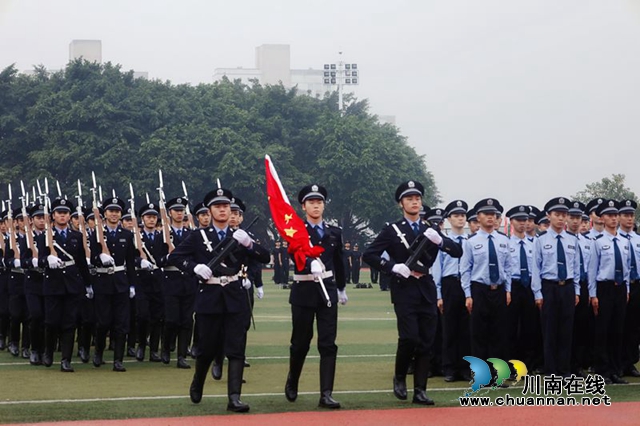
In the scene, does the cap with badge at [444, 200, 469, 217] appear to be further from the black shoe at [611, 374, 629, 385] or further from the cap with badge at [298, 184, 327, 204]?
the cap with badge at [298, 184, 327, 204]

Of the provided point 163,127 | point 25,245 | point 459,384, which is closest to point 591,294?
point 459,384

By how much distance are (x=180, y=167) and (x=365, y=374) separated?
45.9 meters

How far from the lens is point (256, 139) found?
63.9m

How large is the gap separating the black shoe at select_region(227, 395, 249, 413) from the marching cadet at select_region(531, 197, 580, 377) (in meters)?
3.66

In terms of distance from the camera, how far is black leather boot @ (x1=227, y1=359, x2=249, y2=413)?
11.1 m

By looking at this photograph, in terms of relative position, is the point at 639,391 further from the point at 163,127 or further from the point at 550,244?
the point at 163,127

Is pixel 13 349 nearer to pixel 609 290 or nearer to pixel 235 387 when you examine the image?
pixel 235 387

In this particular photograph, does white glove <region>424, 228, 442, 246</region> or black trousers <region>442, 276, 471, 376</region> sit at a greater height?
white glove <region>424, 228, 442, 246</region>

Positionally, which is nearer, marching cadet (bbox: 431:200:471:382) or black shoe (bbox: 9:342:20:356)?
marching cadet (bbox: 431:200:471:382)

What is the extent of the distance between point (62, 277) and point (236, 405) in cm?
502

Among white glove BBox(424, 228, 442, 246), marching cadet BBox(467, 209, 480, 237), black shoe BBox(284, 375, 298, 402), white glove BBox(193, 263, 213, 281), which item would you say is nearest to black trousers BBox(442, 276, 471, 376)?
marching cadet BBox(467, 209, 480, 237)

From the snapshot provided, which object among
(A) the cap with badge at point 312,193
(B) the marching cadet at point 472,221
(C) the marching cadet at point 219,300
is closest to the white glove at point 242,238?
(C) the marching cadet at point 219,300

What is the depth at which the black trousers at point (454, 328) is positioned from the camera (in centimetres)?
1374

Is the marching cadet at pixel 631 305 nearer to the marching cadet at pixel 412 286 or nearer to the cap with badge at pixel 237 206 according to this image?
the marching cadet at pixel 412 286
